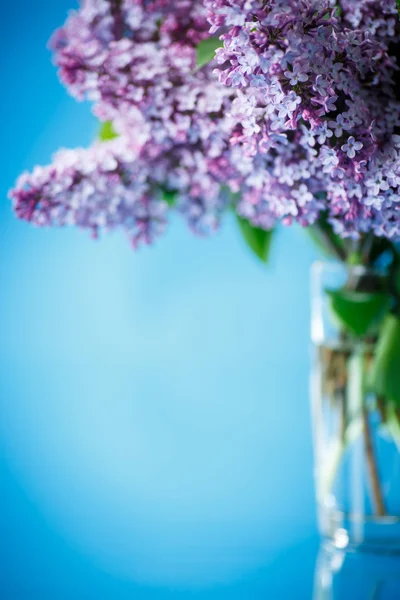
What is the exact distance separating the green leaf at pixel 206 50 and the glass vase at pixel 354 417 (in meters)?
0.25

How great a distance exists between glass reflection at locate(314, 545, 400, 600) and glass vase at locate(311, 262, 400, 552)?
0.01m

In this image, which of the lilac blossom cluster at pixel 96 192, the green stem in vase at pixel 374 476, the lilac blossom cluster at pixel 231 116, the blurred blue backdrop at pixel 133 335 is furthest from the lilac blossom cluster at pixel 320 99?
the blurred blue backdrop at pixel 133 335

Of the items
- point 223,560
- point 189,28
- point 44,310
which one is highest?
point 189,28

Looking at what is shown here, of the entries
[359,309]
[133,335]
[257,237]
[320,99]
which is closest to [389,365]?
[359,309]

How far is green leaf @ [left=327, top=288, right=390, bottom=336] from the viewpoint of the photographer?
626 millimetres

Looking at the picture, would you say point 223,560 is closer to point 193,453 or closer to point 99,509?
point 99,509

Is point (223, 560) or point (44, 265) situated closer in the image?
point (223, 560)

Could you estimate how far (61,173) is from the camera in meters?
0.53

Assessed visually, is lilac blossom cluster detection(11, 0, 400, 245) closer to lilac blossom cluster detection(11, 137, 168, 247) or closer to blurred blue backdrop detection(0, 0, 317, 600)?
lilac blossom cluster detection(11, 137, 168, 247)

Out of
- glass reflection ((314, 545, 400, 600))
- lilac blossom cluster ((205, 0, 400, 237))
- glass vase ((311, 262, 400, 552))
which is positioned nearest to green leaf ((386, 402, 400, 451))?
glass vase ((311, 262, 400, 552))

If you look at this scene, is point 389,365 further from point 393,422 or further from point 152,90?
point 152,90

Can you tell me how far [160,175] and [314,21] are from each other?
20 centimetres

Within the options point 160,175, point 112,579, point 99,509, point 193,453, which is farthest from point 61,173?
point 193,453

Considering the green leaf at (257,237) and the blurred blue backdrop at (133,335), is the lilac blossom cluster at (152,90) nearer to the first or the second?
the green leaf at (257,237)
